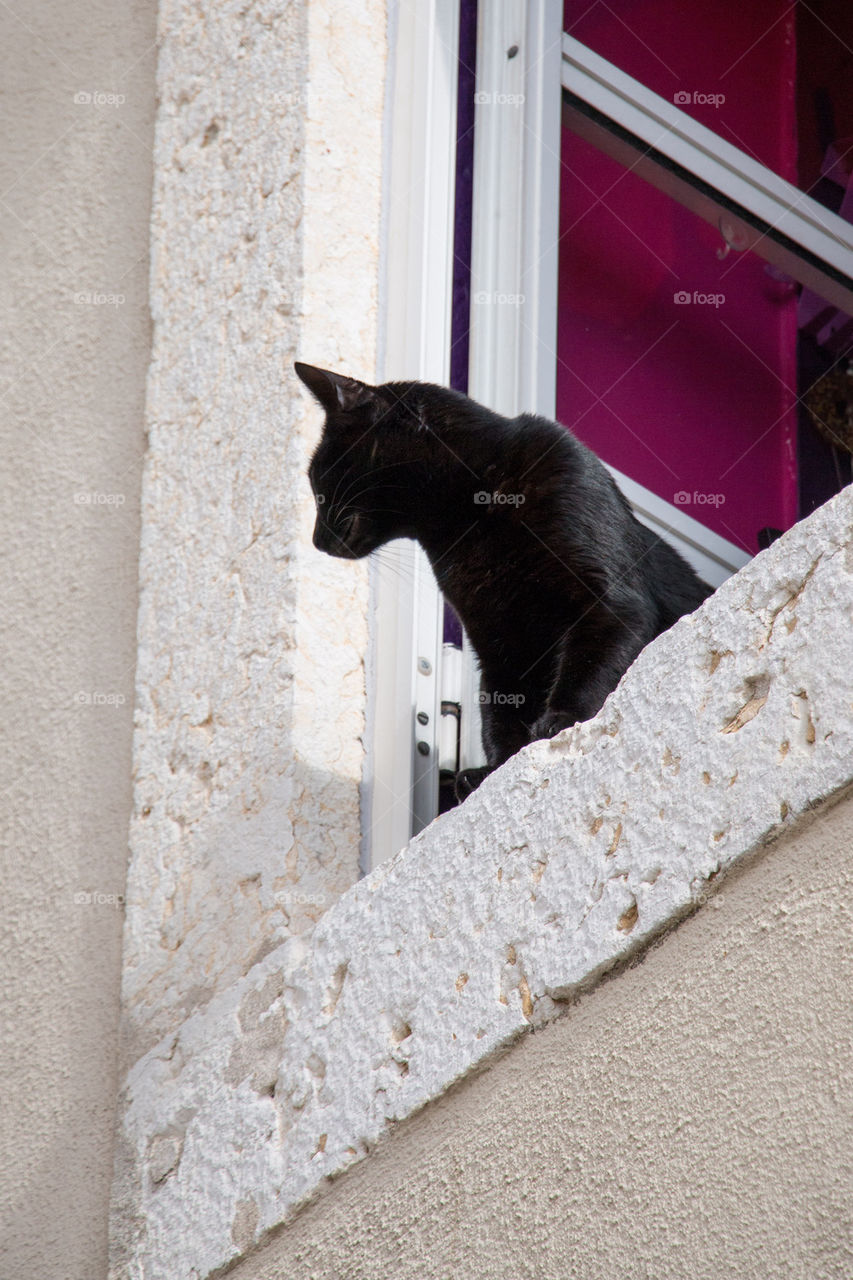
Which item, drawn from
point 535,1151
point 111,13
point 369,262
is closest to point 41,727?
point 369,262

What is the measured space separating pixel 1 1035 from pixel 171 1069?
0.37 metres

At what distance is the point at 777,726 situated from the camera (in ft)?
3.52

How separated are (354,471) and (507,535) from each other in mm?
265

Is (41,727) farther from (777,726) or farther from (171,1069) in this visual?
(777,726)

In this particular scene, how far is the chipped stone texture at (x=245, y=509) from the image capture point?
1.77m

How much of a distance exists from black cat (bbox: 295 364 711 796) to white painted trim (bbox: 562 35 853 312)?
0.63 meters

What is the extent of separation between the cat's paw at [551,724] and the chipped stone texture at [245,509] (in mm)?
369

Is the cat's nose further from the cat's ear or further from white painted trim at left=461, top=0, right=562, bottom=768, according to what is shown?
white painted trim at left=461, top=0, right=562, bottom=768

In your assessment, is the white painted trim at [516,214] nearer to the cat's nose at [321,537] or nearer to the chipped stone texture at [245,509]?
the chipped stone texture at [245,509]

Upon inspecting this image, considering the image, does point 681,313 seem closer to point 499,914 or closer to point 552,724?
point 552,724

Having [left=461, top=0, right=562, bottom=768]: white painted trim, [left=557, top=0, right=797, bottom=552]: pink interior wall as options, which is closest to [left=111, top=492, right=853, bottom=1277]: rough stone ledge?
[left=461, top=0, right=562, bottom=768]: white painted trim

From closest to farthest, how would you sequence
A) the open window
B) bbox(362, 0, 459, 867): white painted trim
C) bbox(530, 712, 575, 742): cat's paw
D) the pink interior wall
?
bbox(530, 712, 575, 742): cat's paw, bbox(362, 0, 459, 867): white painted trim, the open window, the pink interior wall

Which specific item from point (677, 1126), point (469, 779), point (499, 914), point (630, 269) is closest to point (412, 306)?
point (630, 269)

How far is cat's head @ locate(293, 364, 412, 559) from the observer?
1.85 m
